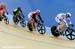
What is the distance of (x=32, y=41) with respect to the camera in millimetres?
1016

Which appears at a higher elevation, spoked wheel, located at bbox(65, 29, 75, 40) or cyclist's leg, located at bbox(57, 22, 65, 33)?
cyclist's leg, located at bbox(57, 22, 65, 33)

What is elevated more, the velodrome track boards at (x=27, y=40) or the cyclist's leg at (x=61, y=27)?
the cyclist's leg at (x=61, y=27)

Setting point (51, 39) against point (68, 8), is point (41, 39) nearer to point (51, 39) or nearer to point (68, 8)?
point (51, 39)

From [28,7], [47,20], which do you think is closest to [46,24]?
[47,20]

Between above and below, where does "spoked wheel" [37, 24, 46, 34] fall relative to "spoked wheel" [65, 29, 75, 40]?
above

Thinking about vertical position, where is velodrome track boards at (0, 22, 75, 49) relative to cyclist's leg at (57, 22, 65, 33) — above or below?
below

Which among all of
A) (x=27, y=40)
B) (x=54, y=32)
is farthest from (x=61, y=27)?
(x=27, y=40)

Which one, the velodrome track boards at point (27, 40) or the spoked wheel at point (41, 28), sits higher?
the spoked wheel at point (41, 28)

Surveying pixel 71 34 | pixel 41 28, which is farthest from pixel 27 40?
pixel 71 34

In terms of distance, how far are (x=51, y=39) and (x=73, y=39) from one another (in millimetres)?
97

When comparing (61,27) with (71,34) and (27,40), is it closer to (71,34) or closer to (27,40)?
(71,34)

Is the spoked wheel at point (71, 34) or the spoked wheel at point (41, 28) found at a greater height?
the spoked wheel at point (41, 28)

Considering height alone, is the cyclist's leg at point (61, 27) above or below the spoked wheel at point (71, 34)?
above

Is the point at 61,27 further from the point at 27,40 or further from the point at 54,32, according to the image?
the point at 27,40
